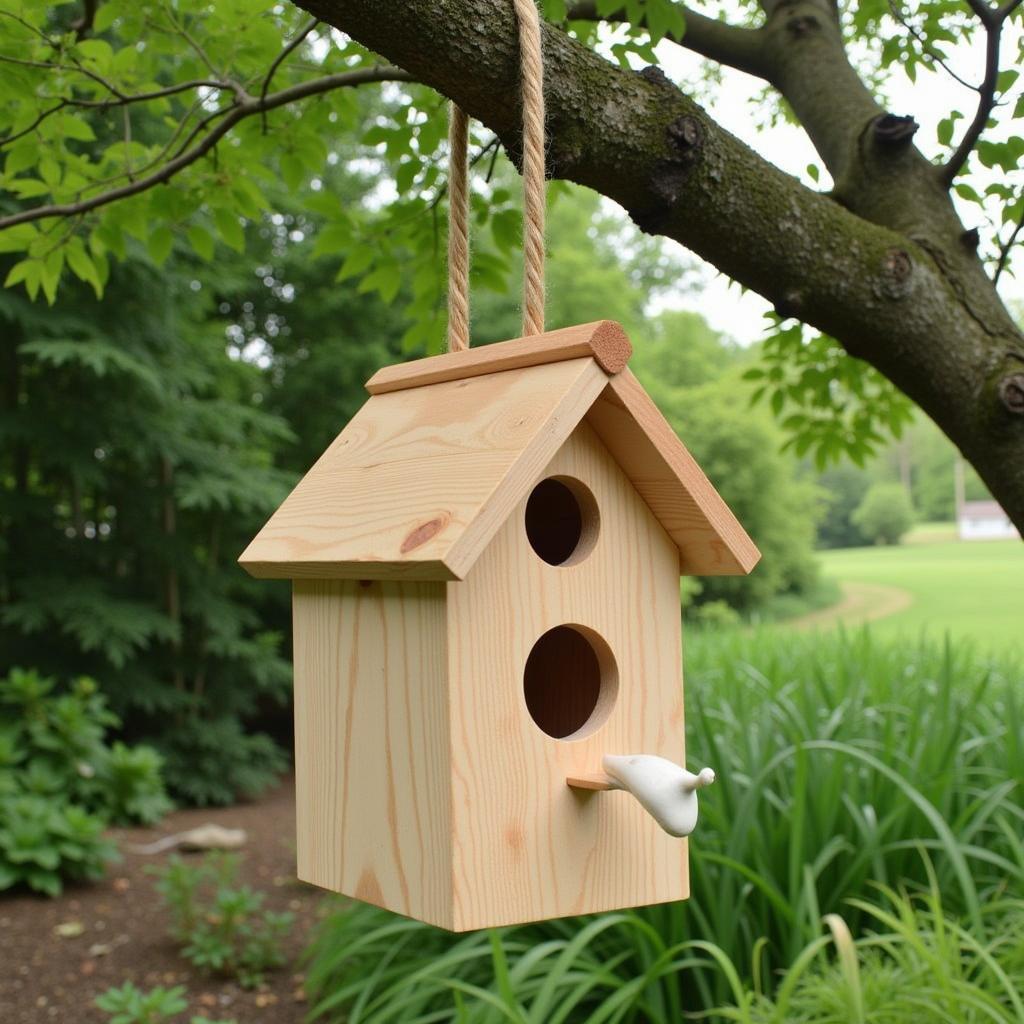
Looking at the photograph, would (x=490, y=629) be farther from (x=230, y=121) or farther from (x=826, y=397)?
(x=826, y=397)

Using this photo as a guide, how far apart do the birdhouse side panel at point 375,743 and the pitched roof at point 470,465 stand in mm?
68

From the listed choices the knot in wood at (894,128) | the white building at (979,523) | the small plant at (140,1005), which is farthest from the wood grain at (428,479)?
the white building at (979,523)

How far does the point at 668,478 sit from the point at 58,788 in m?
5.55

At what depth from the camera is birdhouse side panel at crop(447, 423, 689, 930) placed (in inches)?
47.6

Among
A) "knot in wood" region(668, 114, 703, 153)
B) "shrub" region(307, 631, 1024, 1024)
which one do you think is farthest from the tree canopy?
"shrub" region(307, 631, 1024, 1024)

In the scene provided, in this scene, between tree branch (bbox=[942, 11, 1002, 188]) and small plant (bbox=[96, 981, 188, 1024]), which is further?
small plant (bbox=[96, 981, 188, 1024])

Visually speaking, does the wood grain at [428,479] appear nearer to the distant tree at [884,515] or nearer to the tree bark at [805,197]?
the tree bark at [805,197]

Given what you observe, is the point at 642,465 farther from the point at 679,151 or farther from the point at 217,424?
the point at 217,424

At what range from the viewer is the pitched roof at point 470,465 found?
115 centimetres

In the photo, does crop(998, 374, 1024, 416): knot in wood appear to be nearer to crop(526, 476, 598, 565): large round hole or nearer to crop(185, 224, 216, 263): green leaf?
crop(526, 476, 598, 565): large round hole

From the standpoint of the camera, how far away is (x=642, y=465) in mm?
1356

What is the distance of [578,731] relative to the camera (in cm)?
136

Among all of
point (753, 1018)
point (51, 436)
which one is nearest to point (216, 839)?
point (51, 436)

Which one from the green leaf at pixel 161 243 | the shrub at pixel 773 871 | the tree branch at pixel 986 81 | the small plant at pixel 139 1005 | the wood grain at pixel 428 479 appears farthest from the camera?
the small plant at pixel 139 1005
